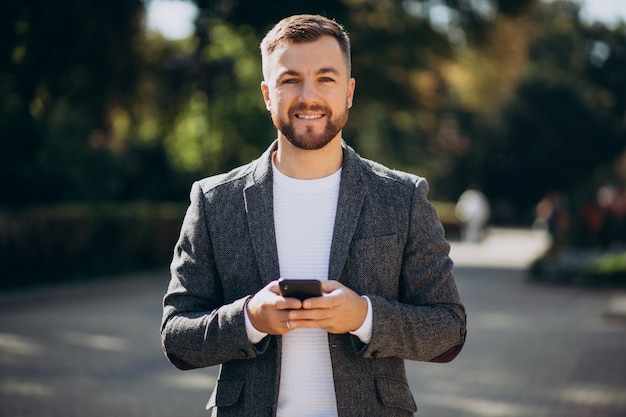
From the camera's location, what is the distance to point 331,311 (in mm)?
2398

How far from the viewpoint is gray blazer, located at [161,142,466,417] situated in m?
2.56

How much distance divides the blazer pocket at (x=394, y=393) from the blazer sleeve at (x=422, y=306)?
4.0 inches

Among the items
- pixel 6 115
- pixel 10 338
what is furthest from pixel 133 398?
pixel 6 115

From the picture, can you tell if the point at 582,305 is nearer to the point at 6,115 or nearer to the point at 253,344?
the point at 6,115

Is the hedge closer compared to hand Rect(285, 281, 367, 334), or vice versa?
hand Rect(285, 281, 367, 334)

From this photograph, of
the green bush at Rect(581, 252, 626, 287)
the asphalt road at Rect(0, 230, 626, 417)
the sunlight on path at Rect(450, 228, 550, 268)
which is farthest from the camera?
the sunlight on path at Rect(450, 228, 550, 268)

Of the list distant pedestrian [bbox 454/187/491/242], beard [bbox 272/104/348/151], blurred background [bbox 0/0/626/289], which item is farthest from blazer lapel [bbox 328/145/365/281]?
distant pedestrian [bbox 454/187/491/242]

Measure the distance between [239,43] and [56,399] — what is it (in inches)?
862

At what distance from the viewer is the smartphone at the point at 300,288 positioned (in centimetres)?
235

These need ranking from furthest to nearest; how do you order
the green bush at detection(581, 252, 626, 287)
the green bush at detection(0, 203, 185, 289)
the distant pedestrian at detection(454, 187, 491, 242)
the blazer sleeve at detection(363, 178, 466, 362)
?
1. the distant pedestrian at detection(454, 187, 491, 242)
2. the green bush at detection(581, 252, 626, 287)
3. the green bush at detection(0, 203, 185, 289)
4. the blazer sleeve at detection(363, 178, 466, 362)

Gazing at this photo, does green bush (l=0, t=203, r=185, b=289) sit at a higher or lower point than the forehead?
higher

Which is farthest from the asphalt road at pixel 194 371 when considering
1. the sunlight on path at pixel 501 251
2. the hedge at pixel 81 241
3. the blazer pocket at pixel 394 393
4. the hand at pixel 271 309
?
the sunlight on path at pixel 501 251

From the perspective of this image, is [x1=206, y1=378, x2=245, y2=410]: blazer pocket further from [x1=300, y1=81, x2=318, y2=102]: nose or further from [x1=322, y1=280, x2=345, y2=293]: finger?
[x1=300, y1=81, x2=318, y2=102]: nose

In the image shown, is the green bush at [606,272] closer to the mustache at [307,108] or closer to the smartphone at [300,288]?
the mustache at [307,108]
